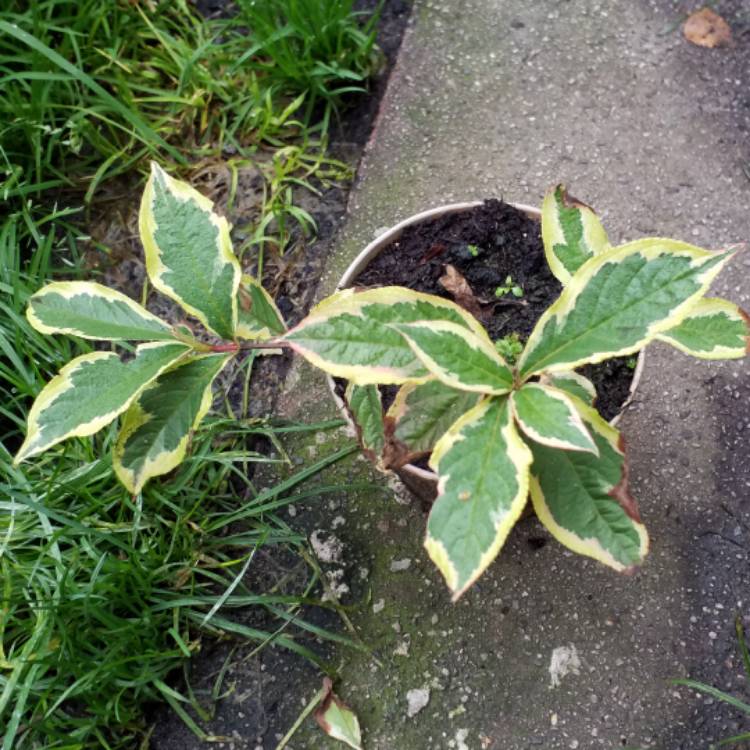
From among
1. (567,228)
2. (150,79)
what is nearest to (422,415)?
(567,228)

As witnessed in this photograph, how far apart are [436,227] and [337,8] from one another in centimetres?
74

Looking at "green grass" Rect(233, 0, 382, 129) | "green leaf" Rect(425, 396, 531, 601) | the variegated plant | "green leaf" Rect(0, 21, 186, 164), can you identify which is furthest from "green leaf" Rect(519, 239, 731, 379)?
A: "green leaf" Rect(0, 21, 186, 164)

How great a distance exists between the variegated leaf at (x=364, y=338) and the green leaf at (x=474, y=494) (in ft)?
0.35

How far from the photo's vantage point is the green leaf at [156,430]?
3.85ft

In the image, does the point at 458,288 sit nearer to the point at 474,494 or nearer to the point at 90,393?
the point at 474,494

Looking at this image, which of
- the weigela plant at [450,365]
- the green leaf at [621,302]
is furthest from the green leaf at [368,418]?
the green leaf at [621,302]

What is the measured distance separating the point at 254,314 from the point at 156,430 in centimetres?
22

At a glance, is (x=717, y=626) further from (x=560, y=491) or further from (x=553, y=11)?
(x=553, y=11)

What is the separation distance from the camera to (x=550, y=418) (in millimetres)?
958

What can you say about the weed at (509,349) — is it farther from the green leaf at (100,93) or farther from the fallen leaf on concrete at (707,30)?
the fallen leaf on concrete at (707,30)

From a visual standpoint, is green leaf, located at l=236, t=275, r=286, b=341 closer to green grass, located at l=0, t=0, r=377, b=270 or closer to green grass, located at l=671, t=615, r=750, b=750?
green grass, located at l=0, t=0, r=377, b=270

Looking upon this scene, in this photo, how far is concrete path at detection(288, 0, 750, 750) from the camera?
1.47 meters

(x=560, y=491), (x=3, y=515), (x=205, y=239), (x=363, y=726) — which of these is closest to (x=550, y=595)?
(x=363, y=726)

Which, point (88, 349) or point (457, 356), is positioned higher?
point (457, 356)
